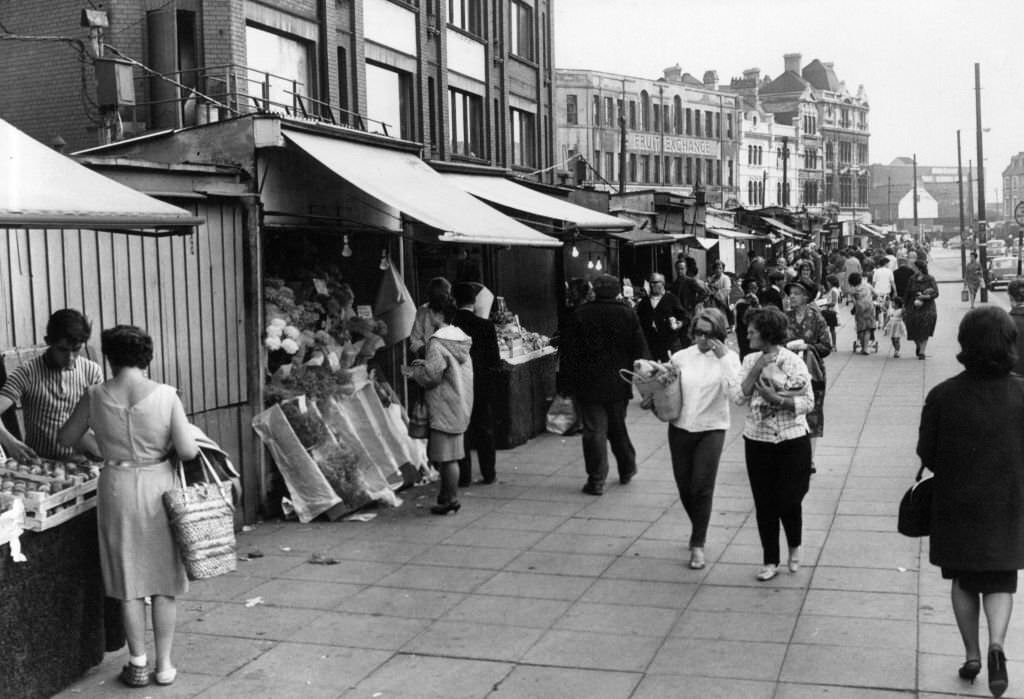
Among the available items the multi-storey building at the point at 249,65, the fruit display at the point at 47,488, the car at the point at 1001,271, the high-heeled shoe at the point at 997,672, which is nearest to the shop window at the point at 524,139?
the multi-storey building at the point at 249,65

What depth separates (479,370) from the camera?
10.7 meters

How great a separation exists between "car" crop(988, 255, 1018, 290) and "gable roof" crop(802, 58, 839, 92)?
70888 millimetres

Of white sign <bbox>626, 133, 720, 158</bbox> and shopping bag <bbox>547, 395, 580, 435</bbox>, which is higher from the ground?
white sign <bbox>626, 133, 720, 158</bbox>

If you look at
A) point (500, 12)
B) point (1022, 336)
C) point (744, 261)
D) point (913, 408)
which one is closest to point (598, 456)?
point (1022, 336)

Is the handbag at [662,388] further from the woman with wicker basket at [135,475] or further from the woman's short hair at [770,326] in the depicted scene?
the woman with wicker basket at [135,475]

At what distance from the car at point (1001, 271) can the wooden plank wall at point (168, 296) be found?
44.2m

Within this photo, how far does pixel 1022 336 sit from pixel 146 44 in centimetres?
1359

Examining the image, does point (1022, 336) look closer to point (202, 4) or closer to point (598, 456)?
point (598, 456)

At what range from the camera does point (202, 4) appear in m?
18.1

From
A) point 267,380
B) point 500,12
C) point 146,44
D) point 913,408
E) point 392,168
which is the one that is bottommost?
point 913,408

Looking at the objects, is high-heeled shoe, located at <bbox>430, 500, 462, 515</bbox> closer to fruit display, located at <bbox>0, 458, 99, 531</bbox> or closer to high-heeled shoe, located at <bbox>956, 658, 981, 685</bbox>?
fruit display, located at <bbox>0, 458, 99, 531</bbox>

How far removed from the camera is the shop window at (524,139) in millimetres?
32688

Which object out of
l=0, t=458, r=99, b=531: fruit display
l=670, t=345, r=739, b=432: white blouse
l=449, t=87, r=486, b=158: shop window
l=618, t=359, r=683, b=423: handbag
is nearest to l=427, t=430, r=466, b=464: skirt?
l=618, t=359, r=683, b=423: handbag

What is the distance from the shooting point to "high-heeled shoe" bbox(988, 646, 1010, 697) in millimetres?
5367
